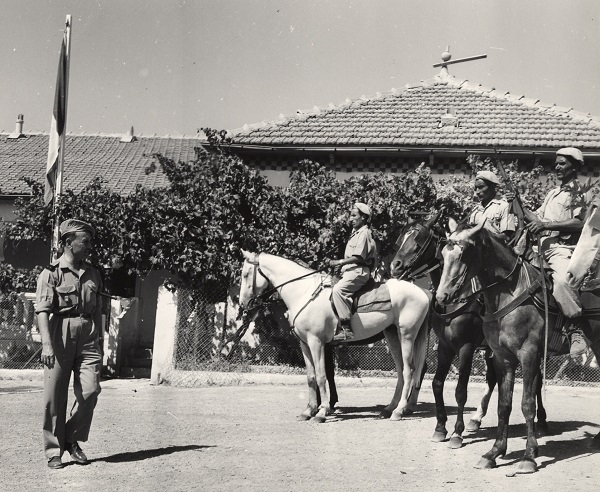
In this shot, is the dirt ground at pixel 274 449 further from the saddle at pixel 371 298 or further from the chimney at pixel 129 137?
the chimney at pixel 129 137

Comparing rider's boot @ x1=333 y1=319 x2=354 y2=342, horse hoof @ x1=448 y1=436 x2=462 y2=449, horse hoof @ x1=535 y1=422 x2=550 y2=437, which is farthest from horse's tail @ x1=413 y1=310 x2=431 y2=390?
horse hoof @ x1=448 y1=436 x2=462 y2=449

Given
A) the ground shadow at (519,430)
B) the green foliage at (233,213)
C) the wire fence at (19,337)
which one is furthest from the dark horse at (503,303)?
the wire fence at (19,337)

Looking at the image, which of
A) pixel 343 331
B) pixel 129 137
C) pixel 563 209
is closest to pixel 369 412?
pixel 343 331

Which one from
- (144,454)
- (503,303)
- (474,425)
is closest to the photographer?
(503,303)

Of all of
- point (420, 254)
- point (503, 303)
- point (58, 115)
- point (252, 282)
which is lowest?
point (503, 303)

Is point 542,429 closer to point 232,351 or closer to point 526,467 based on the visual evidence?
point 526,467

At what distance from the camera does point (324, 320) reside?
10453 mm

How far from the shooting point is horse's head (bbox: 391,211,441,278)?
951cm

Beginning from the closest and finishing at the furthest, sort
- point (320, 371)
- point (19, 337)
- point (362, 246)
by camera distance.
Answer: point (362, 246) → point (320, 371) → point (19, 337)

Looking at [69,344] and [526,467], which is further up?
[69,344]

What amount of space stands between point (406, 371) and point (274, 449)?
3003 millimetres

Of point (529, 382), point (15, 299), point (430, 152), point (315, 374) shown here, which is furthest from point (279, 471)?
point (430, 152)

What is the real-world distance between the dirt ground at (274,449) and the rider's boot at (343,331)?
3.42ft

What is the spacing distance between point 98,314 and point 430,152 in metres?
12.2
